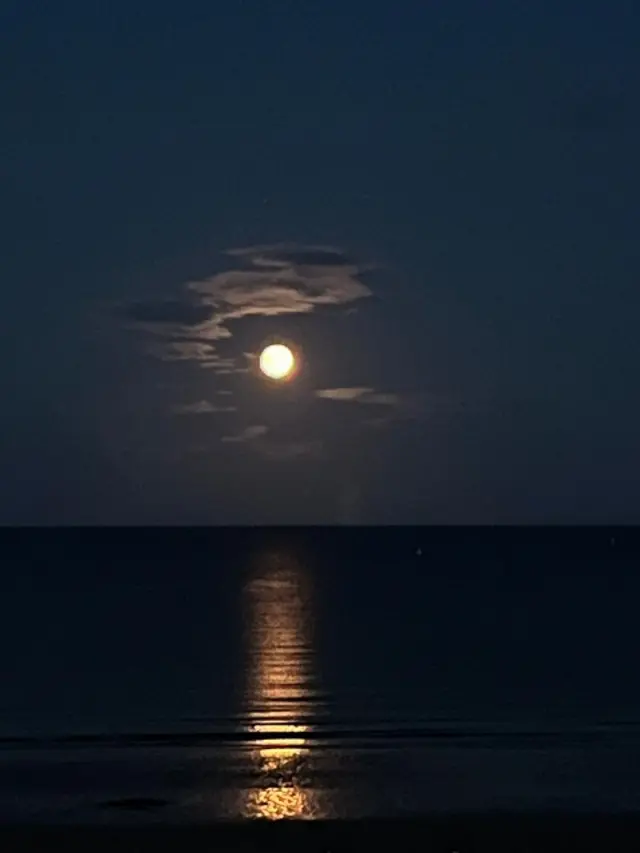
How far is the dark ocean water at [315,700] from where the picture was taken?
23.0 m

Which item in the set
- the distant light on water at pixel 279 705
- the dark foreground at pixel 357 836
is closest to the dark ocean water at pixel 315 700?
the distant light on water at pixel 279 705

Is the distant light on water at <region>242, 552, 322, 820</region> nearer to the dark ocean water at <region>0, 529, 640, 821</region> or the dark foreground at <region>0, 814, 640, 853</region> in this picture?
the dark ocean water at <region>0, 529, 640, 821</region>

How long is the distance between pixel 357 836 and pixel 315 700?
19.4 metres

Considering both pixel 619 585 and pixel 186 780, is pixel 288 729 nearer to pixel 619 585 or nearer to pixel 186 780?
pixel 186 780

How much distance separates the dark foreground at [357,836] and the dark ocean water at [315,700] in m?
1.30

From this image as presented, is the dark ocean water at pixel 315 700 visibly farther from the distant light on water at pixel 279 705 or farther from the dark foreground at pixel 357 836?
the dark foreground at pixel 357 836

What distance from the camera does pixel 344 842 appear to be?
18250 millimetres

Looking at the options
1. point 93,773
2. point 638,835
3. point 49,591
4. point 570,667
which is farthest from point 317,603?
point 638,835

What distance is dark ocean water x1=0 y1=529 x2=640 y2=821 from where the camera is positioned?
23.0m

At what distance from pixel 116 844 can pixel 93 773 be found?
7.34 metres

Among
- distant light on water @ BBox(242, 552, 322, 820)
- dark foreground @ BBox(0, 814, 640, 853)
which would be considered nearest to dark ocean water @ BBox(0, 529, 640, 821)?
distant light on water @ BBox(242, 552, 322, 820)

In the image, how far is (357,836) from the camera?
1858cm

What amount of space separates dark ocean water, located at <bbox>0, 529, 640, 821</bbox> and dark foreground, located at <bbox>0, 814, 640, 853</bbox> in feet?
4.27

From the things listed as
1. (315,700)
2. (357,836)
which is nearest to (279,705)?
(315,700)
